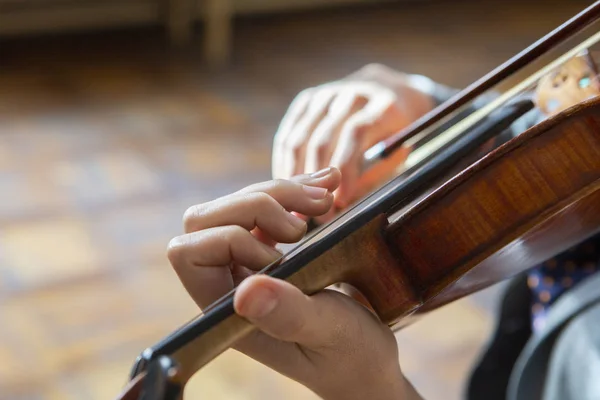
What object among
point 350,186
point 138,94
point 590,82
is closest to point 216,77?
point 138,94

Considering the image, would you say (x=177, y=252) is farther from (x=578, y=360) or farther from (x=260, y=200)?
(x=578, y=360)

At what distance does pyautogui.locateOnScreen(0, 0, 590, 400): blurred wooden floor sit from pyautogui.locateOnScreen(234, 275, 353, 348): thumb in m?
0.85

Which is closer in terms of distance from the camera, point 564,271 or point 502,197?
point 502,197

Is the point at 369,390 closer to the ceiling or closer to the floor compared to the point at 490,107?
closer to the floor

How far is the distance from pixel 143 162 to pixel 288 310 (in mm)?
1457

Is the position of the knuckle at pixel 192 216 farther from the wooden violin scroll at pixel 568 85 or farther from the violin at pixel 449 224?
the wooden violin scroll at pixel 568 85

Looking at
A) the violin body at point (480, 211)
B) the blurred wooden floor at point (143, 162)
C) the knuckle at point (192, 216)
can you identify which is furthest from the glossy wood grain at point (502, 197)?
the blurred wooden floor at point (143, 162)

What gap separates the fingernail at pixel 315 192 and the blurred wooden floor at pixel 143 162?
807mm

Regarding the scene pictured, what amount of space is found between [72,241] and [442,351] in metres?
0.71

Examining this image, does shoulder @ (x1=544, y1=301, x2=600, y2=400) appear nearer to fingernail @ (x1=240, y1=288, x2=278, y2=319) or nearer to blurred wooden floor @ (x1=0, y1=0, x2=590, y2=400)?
fingernail @ (x1=240, y1=288, x2=278, y2=319)

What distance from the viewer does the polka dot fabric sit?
29.8 inches

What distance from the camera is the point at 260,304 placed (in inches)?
15.1

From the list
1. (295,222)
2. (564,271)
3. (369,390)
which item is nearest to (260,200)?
(295,222)

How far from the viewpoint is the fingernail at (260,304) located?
381 millimetres
